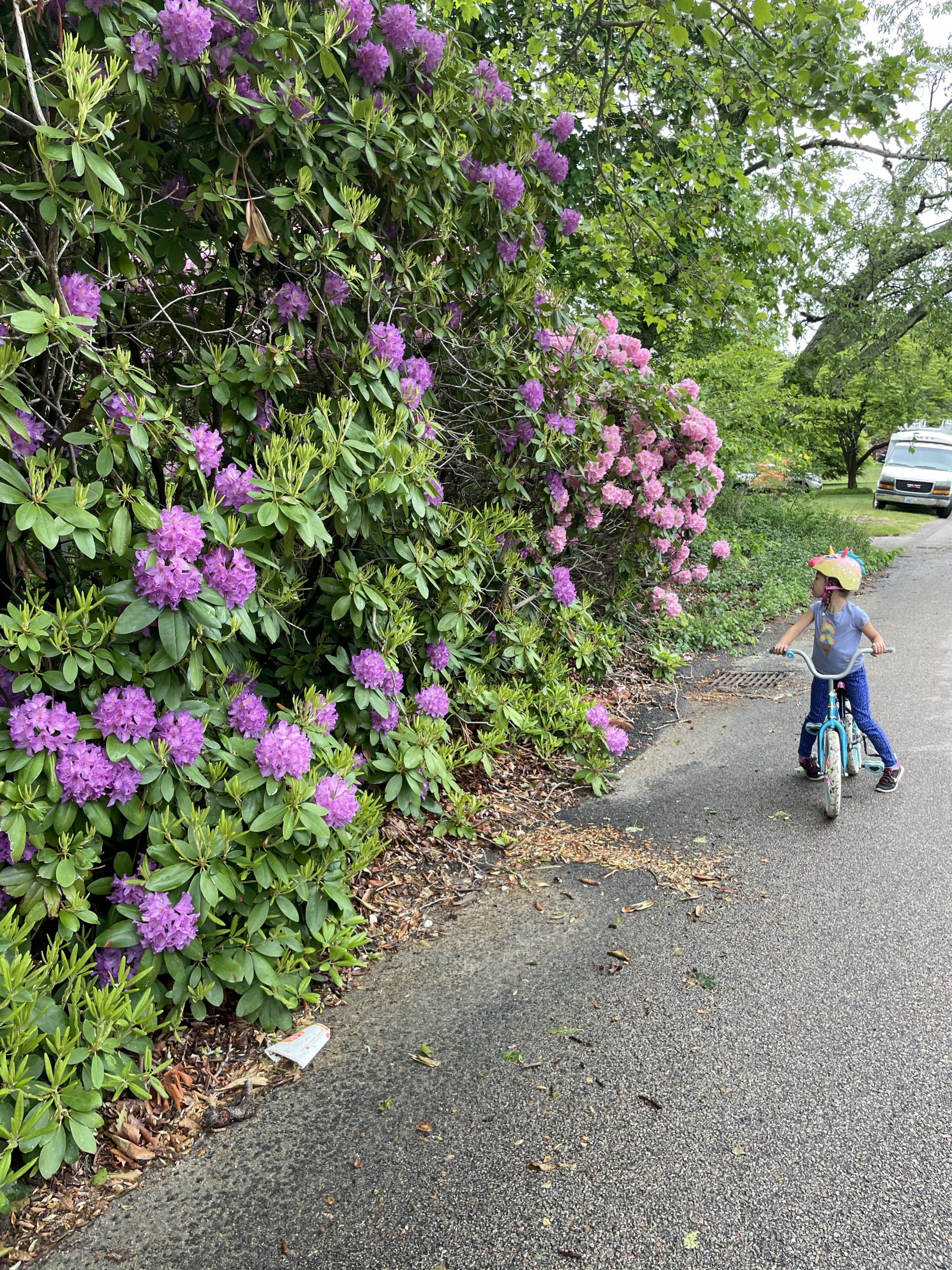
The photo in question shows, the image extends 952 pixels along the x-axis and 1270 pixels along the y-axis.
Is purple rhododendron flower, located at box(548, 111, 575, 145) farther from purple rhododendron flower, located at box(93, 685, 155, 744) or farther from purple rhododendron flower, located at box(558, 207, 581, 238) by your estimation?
purple rhododendron flower, located at box(93, 685, 155, 744)

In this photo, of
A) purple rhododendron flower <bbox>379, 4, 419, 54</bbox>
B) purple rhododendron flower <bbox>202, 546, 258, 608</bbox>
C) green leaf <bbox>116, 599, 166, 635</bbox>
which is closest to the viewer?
green leaf <bbox>116, 599, 166, 635</bbox>

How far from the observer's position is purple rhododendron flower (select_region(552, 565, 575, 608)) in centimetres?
572

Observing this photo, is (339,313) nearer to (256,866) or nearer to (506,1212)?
(256,866)

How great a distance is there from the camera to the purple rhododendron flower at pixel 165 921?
2512mm

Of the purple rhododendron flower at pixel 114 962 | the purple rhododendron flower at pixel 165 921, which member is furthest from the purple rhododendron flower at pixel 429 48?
the purple rhododendron flower at pixel 114 962

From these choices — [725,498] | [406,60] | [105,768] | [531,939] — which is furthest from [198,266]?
[725,498]

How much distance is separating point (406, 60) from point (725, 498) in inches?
413

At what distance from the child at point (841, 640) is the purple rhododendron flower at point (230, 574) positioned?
10.6 ft

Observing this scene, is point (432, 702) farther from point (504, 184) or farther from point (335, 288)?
point (504, 184)

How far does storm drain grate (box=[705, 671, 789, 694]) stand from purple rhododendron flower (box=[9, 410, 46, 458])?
229 inches

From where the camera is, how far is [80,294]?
2.51m

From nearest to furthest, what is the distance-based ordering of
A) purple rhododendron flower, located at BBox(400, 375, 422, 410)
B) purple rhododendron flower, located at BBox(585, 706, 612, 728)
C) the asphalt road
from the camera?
the asphalt road, purple rhododendron flower, located at BBox(400, 375, 422, 410), purple rhododendron flower, located at BBox(585, 706, 612, 728)

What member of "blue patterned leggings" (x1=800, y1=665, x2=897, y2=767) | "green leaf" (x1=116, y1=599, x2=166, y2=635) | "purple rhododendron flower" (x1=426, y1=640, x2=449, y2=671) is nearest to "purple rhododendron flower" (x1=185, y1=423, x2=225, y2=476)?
"green leaf" (x1=116, y1=599, x2=166, y2=635)

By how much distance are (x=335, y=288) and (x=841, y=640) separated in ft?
11.0
